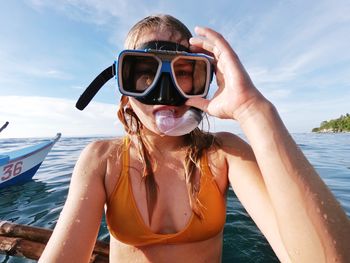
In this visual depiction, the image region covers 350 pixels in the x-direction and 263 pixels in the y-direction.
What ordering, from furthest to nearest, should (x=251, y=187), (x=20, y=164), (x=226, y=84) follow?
(x=20, y=164), (x=251, y=187), (x=226, y=84)

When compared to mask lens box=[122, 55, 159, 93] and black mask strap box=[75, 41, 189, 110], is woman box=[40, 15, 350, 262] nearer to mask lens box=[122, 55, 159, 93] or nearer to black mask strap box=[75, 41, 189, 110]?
mask lens box=[122, 55, 159, 93]

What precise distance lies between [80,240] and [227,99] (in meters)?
1.18

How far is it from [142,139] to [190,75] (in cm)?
65

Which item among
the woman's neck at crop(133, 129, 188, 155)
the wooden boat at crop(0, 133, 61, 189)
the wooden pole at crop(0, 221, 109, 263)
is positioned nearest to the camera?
the woman's neck at crop(133, 129, 188, 155)

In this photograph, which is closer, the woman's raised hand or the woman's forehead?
the woman's raised hand

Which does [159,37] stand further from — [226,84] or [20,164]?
[20,164]

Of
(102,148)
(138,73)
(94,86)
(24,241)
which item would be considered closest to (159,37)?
(138,73)

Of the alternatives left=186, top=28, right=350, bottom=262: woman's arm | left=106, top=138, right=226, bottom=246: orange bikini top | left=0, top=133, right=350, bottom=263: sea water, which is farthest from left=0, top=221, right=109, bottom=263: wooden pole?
left=186, top=28, right=350, bottom=262: woman's arm

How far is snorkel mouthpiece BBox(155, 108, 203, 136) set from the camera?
1646 mm

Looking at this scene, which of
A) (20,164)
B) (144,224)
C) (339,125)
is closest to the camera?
(144,224)

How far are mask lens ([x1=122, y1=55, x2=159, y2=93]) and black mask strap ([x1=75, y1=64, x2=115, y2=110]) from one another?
297mm

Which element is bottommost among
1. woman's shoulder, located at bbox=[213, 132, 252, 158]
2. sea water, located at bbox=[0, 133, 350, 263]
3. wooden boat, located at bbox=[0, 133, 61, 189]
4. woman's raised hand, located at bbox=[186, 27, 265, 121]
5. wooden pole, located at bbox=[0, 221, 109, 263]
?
sea water, located at bbox=[0, 133, 350, 263]

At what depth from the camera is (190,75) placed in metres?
1.83

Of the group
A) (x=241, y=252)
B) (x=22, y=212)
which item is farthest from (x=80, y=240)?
(x=22, y=212)
